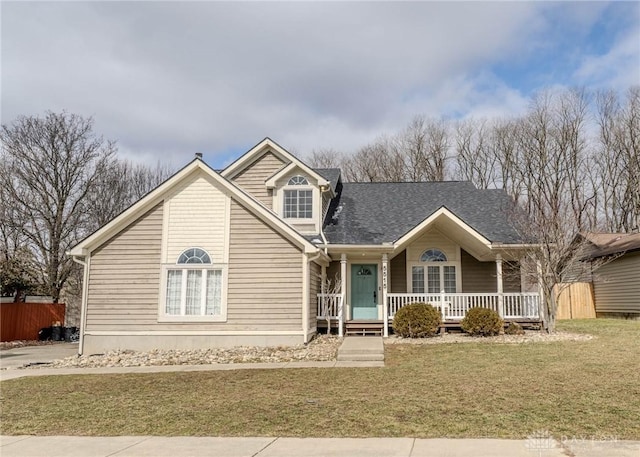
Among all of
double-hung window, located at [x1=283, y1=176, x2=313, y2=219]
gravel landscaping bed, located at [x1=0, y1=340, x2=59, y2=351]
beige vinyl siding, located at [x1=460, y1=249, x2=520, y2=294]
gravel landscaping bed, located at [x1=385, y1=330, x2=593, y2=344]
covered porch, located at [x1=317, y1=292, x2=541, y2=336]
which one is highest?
double-hung window, located at [x1=283, y1=176, x2=313, y2=219]

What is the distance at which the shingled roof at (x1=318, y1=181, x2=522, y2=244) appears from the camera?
1662 cm

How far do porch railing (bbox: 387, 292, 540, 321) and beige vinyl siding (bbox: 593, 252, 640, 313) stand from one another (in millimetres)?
8519

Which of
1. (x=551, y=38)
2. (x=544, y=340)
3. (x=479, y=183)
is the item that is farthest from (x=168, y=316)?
(x=479, y=183)

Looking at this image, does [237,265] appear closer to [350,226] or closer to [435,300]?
[350,226]

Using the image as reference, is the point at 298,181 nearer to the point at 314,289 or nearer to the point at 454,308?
the point at 314,289

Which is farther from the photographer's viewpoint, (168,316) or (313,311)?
(313,311)

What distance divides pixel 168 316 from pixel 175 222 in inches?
107

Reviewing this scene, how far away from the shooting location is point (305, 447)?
532 cm

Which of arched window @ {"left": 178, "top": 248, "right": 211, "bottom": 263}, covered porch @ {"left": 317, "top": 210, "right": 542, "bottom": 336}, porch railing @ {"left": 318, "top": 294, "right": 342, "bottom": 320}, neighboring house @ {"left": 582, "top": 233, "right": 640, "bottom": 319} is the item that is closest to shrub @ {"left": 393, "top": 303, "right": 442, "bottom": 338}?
covered porch @ {"left": 317, "top": 210, "right": 542, "bottom": 336}

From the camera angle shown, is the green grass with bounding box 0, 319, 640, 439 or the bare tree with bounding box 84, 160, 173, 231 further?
the bare tree with bounding box 84, 160, 173, 231

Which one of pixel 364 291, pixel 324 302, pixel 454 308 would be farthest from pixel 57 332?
pixel 454 308

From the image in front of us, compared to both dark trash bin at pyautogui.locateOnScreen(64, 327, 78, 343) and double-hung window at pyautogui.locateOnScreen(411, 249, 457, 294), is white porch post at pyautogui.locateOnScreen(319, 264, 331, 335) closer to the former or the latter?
double-hung window at pyautogui.locateOnScreen(411, 249, 457, 294)

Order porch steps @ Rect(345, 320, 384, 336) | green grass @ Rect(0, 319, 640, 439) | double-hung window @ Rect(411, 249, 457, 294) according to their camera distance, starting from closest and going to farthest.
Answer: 1. green grass @ Rect(0, 319, 640, 439)
2. porch steps @ Rect(345, 320, 384, 336)
3. double-hung window @ Rect(411, 249, 457, 294)

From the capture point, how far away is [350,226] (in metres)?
17.4
